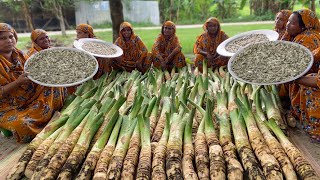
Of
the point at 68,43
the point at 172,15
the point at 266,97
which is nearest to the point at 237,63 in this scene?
the point at 266,97

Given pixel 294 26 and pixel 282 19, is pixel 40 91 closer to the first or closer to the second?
pixel 294 26

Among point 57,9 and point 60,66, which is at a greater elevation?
point 57,9

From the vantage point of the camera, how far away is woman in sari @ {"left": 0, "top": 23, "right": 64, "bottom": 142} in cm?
365

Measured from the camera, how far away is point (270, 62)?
3697 mm

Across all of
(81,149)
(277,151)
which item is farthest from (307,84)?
(81,149)

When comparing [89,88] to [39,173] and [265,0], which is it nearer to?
[39,173]

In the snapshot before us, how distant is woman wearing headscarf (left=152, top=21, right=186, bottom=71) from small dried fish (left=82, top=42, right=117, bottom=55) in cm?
96

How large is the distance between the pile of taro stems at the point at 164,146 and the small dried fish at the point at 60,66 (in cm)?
44

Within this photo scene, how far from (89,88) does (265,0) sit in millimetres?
20011

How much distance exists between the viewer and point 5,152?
3.57m

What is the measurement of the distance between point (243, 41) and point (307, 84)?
7.92 feet

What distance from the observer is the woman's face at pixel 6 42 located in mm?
3668

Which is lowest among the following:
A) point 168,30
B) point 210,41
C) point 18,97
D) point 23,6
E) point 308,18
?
point 18,97

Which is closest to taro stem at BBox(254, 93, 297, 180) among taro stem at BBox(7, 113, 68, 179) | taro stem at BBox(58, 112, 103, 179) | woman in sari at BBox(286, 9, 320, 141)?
woman in sari at BBox(286, 9, 320, 141)
